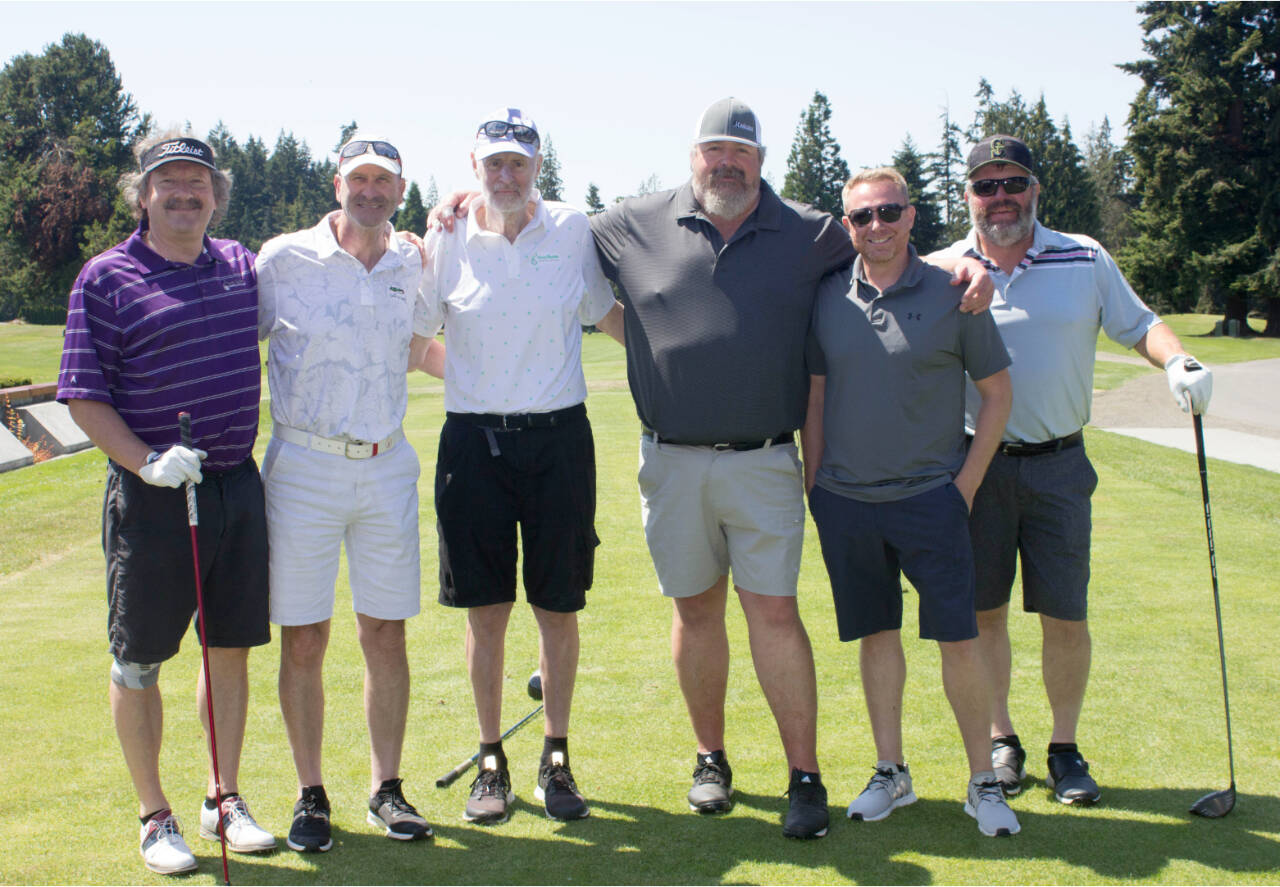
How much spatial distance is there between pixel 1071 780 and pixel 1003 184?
2138mm

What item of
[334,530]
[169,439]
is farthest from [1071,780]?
[169,439]

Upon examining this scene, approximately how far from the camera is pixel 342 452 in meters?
3.81

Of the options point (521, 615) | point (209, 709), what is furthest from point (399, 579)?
point (521, 615)

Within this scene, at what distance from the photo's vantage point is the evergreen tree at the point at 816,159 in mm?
82562

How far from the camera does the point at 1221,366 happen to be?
2614 cm

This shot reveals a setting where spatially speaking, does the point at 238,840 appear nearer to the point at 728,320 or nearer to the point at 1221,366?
the point at 728,320

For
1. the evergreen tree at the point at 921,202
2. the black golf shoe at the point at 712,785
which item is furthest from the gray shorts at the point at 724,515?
the evergreen tree at the point at 921,202

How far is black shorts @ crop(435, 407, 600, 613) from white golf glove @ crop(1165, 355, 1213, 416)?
2.07 m

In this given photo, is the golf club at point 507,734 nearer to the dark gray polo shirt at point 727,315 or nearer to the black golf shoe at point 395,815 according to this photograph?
the black golf shoe at point 395,815

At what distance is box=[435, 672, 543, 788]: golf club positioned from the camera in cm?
411

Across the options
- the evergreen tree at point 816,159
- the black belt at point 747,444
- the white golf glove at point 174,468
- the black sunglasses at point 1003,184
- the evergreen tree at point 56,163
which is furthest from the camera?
the evergreen tree at point 816,159

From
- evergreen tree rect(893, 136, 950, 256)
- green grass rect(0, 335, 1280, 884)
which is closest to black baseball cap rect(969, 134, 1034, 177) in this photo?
green grass rect(0, 335, 1280, 884)

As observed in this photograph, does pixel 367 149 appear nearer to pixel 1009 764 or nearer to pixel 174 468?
pixel 174 468

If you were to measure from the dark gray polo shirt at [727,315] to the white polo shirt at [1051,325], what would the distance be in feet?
2.15
